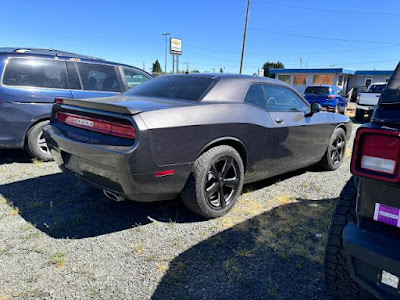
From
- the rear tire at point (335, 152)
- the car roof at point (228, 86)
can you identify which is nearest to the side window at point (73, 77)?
the car roof at point (228, 86)

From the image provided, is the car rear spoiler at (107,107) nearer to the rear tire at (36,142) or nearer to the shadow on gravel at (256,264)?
the shadow on gravel at (256,264)

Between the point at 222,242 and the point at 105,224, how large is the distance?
1157mm

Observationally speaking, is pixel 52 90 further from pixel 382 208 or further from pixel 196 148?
pixel 382 208

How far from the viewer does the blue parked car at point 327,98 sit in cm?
1495

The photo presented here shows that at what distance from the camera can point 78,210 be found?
334cm

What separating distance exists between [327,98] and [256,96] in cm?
1274

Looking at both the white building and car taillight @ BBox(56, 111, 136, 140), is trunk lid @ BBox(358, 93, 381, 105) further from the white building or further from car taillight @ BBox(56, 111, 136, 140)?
the white building

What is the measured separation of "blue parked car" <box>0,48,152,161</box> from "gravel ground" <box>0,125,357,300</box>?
1.03 m

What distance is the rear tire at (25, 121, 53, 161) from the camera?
16.2 feet

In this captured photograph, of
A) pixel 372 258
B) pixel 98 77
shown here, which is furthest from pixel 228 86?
pixel 98 77

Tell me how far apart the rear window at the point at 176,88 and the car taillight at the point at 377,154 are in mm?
1923

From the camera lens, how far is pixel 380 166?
141cm

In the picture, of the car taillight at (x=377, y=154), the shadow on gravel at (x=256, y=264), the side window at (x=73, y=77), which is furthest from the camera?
the side window at (x=73, y=77)

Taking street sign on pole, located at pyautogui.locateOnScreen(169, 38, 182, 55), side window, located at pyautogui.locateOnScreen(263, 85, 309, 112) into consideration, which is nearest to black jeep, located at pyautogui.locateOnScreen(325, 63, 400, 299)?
side window, located at pyautogui.locateOnScreen(263, 85, 309, 112)
